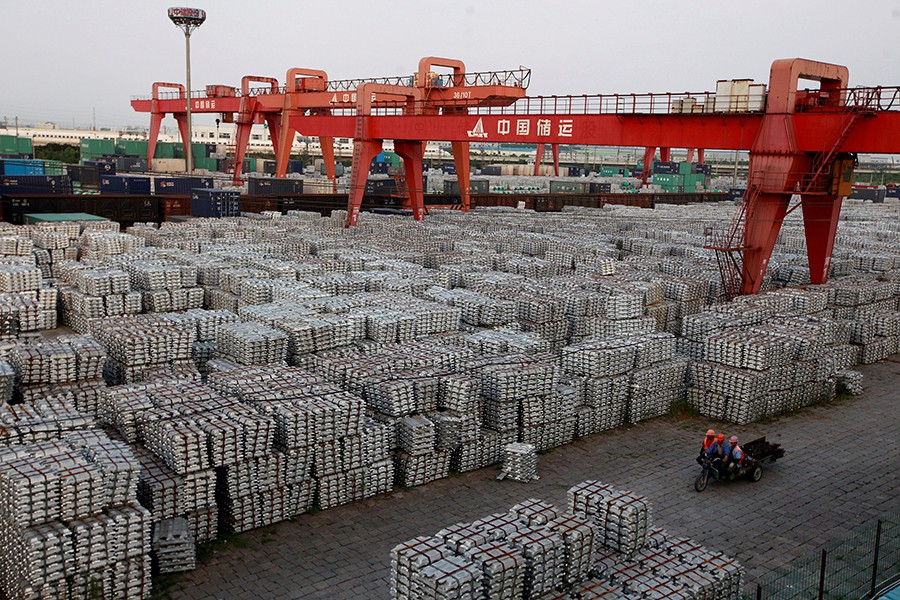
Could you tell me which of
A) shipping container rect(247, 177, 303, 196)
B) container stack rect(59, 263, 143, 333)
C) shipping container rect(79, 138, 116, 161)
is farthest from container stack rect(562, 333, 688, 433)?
shipping container rect(79, 138, 116, 161)

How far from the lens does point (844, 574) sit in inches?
434

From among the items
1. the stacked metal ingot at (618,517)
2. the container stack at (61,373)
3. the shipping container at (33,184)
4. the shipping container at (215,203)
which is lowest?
the stacked metal ingot at (618,517)

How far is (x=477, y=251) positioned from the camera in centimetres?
3145

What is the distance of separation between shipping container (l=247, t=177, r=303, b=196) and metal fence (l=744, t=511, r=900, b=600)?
156 ft

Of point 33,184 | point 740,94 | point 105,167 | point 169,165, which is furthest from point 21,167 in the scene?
point 740,94

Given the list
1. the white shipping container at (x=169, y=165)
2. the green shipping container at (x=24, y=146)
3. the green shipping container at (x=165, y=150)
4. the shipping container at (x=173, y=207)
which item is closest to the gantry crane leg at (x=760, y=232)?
the shipping container at (x=173, y=207)

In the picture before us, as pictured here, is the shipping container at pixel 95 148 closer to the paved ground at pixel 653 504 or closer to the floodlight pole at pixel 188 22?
the floodlight pole at pixel 188 22

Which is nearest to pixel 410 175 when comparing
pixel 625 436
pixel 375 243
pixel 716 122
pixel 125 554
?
pixel 375 243

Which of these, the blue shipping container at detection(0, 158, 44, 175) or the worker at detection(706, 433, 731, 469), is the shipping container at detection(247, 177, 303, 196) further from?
the worker at detection(706, 433, 731, 469)

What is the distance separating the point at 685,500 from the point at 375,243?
21.6 meters

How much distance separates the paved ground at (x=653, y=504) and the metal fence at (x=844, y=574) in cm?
50

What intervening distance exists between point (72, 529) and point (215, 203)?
1435 inches

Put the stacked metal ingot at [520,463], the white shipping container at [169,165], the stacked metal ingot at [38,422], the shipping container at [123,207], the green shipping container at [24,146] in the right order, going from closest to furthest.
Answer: the stacked metal ingot at [38,422] < the stacked metal ingot at [520,463] < the shipping container at [123,207] < the white shipping container at [169,165] < the green shipping container at [24,146]

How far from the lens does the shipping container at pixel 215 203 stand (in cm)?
4391
